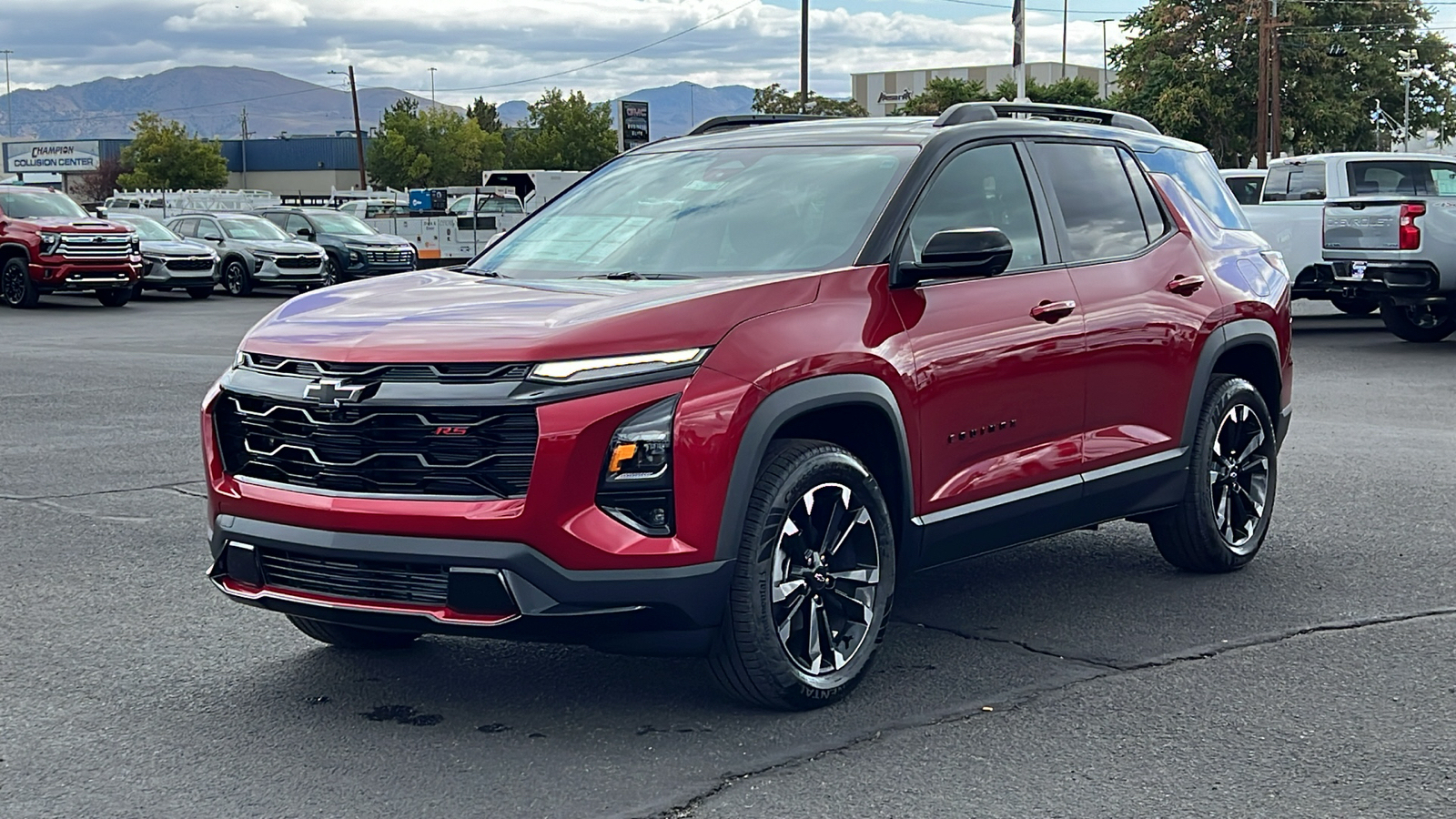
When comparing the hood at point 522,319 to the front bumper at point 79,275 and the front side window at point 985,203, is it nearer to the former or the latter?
the front side window at point 985,203

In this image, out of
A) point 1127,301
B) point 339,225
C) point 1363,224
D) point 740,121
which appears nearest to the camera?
point 1127,301

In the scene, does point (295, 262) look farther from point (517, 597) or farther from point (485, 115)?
point (485, 115)

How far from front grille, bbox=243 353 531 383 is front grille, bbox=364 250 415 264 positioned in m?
28.0

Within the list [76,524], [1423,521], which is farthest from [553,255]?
[1423,521]

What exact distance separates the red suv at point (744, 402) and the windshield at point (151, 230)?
1027 inches

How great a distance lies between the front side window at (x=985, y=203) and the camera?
574 cm

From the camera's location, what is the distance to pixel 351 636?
5.62 metres

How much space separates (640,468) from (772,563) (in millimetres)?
525

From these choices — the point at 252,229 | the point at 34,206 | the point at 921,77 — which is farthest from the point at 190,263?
the point at 921,77

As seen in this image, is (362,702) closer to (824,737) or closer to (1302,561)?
(824,737)

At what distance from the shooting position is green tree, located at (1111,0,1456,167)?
2506 inches

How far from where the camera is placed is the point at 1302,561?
725cm

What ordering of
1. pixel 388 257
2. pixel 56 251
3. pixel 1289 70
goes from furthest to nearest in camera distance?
pixel 1289 70 < pixel 388 257 < pixel 56 251

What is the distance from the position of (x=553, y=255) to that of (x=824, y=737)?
2145 millimetres
